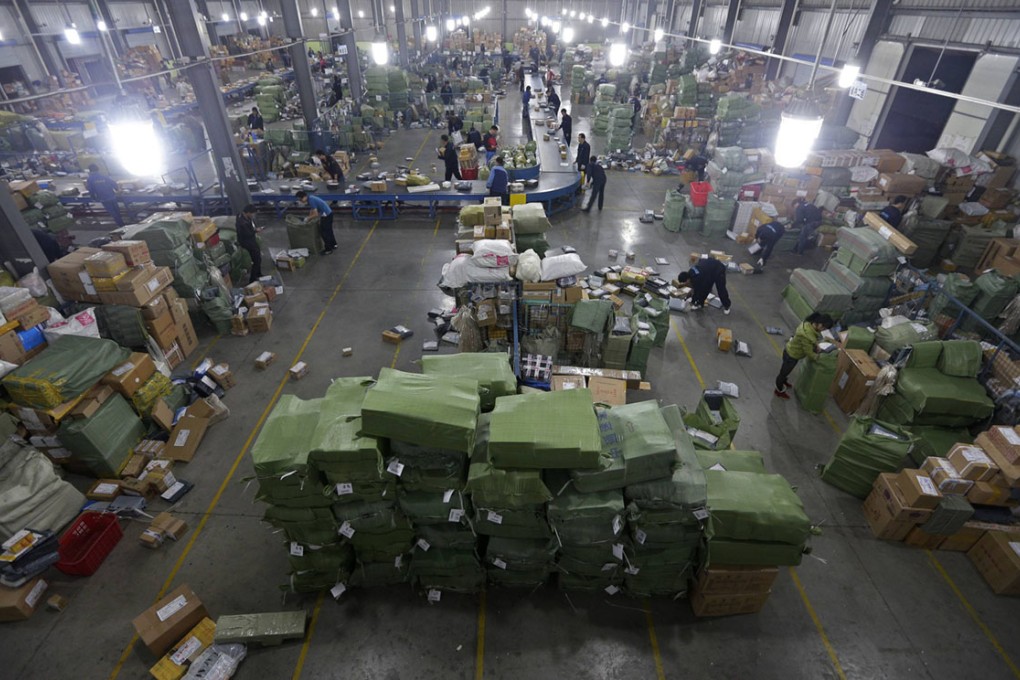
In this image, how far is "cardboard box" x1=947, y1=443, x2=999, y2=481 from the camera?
5051mm

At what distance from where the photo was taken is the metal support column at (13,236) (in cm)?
730

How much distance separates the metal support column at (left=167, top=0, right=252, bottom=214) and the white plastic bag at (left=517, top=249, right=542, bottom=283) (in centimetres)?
868

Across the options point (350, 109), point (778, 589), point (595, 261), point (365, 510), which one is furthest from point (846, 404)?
point (350, 109)

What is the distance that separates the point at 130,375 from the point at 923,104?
19.7m

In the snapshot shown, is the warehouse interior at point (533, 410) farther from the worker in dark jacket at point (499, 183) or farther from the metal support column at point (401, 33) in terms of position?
the metal support column at point (401, 33)

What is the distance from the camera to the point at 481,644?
455cm

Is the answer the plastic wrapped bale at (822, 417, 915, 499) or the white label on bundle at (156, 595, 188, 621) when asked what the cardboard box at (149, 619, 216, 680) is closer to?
the white label on bundle at (156, 595, 188, 621)

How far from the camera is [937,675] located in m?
4.36

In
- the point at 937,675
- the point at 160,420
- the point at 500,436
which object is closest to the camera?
the point at 500,436

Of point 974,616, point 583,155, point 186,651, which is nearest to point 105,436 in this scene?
point 186,651

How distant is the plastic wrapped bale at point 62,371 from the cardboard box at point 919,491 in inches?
380

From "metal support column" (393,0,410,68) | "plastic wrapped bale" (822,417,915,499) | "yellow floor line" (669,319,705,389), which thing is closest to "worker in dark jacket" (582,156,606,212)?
"yellow floor line" (669,319,705,389)

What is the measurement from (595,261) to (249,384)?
24.9 feet

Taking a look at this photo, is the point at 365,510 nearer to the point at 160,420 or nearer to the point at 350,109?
the point at 160,420
